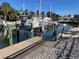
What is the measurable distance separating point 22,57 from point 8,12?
7670 centimetres

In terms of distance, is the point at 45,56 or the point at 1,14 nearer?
the point at 45,56

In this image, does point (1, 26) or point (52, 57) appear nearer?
point (52, 57)

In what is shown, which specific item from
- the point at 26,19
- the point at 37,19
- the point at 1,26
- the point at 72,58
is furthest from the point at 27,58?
the point at 1,26

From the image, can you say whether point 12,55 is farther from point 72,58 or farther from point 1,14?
point 1,14

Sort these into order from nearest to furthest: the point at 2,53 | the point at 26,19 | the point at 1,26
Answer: the point at 2,53, the point at 26,19, the point at 1,26

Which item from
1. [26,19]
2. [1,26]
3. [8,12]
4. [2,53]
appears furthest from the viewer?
[8,12]

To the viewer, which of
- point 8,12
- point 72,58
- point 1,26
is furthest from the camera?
point 8,12

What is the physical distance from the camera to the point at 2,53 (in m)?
14.2

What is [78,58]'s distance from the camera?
43.8ft

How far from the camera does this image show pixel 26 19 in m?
47.7

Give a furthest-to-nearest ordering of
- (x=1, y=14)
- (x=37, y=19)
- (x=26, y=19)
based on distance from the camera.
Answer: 1. (x=1, y=14)
2. (x=26, y=19)
3. (x=37, y=19)

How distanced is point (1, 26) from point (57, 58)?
1611 inches

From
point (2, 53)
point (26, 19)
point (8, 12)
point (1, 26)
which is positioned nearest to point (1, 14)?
point (8, 12)

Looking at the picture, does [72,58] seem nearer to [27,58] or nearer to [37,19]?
[27,58]
